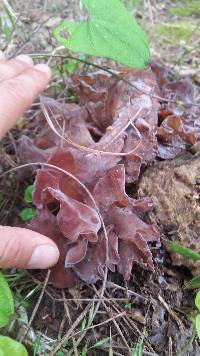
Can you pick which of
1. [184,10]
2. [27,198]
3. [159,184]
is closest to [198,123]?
[159,184]

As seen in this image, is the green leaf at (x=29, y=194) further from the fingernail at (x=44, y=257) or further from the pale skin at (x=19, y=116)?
the fingernail at (x=44, y=257)

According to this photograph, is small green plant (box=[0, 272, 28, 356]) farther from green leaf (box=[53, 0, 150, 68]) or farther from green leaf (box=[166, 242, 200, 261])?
green leaf (box=[53, 0, 150, 68])

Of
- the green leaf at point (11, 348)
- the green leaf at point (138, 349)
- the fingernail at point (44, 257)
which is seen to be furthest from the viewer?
the fingernail at point (44, 257)

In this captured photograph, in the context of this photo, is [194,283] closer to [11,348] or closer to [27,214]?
[11,348]

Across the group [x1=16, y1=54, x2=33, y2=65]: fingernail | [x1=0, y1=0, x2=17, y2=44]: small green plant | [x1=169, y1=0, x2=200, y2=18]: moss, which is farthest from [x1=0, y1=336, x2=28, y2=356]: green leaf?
[x1=169, y1=0, x2=200, y2=18]: moss

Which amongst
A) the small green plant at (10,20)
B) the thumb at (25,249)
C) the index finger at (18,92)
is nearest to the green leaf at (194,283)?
the thumb at (25,249)

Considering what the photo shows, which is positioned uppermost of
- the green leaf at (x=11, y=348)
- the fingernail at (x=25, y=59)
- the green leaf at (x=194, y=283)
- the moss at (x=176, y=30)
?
the fingernail at (x=25, y=59)

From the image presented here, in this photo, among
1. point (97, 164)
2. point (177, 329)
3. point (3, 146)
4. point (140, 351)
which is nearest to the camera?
point (140, 351)

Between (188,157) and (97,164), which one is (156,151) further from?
(97,164)
